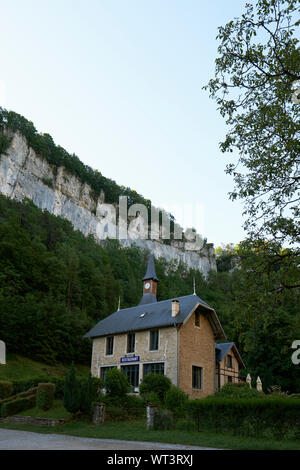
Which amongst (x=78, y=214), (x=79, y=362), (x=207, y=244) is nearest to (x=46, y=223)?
(x=78, y=214)

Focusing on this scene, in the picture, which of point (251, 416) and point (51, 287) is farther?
point (51, 287)

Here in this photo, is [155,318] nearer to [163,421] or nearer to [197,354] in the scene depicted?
[197,354]

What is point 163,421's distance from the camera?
600 inches

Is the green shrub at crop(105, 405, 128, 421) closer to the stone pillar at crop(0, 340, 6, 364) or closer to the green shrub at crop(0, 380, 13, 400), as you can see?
the green shrub at crop(0, 380, 13, 400)

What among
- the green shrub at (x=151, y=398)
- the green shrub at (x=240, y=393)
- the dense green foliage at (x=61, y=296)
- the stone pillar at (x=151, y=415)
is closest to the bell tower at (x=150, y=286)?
the dense green foliage at (x=61, y=296)

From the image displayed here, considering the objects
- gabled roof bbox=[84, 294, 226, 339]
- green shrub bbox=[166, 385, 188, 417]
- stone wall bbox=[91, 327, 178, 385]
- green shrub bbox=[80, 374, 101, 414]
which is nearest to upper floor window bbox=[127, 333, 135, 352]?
stone wall bbox=[91, 327, 178, 385]

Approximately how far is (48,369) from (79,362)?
6.04 metres

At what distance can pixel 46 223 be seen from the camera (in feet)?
191

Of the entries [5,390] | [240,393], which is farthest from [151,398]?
[5,390]

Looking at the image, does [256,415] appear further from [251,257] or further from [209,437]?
Answer: [251,257]

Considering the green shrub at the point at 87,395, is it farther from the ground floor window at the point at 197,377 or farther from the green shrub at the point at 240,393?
the ground floor window at the point at 197,377

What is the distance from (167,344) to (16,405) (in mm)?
9184

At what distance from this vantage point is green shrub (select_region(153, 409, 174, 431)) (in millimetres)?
15148

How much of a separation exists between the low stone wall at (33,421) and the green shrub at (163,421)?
436 cm
